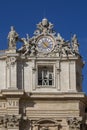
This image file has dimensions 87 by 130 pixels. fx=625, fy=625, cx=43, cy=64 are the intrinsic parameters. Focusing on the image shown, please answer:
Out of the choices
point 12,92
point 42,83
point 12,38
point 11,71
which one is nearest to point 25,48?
point 12,38

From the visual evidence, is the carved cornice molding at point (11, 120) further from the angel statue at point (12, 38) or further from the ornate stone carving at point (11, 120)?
the angel statue at point (12, 38)

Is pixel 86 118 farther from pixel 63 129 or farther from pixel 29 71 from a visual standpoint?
pixel 29 71

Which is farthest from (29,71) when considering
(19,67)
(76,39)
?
(76,39)

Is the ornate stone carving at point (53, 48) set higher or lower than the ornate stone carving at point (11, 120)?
higher

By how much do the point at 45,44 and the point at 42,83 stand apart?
9.72ft

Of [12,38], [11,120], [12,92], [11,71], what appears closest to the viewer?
[11,120]

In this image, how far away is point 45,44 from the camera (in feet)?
155

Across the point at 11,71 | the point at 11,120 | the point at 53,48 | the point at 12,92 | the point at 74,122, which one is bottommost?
the point at 74,122

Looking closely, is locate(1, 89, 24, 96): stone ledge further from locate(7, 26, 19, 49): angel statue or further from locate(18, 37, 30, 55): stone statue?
locate(7, 26, 19, 49): angel statue

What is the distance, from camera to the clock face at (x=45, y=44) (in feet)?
154

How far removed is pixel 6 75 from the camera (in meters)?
46.5

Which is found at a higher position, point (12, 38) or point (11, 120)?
point (12, 38)

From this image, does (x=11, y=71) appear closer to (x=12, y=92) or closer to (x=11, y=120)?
(x=12, y=92)

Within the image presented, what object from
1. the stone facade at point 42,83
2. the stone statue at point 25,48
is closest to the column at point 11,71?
the stone facade at point 42,83
